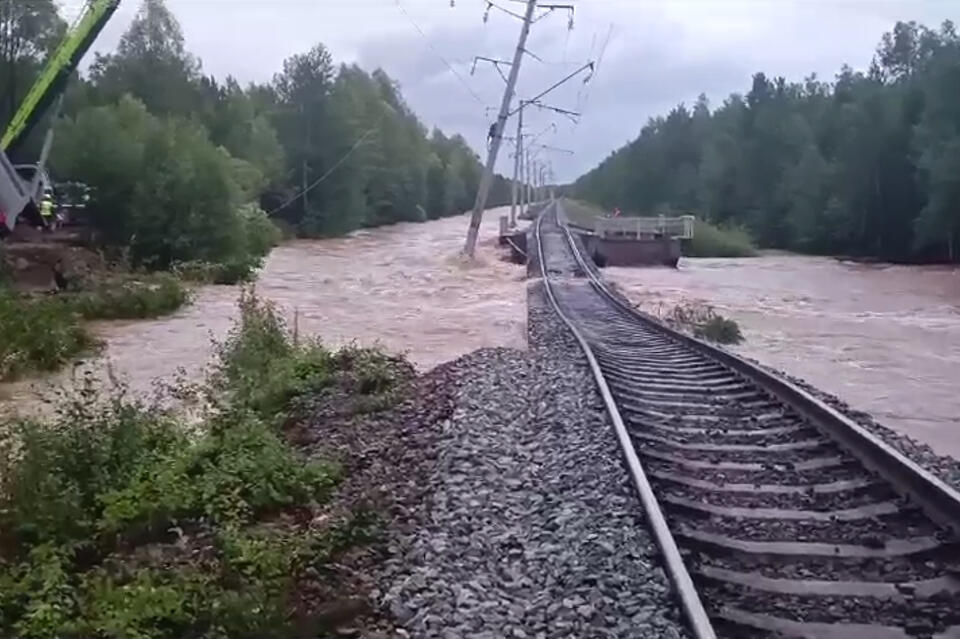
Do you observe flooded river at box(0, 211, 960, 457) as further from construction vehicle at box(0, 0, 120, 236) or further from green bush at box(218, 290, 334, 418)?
construction vehicle at box(0, 0, 120, 236)

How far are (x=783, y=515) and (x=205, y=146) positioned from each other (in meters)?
38.1

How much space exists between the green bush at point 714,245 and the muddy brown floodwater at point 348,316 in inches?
739

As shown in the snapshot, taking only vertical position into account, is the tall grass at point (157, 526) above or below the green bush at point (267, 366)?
below

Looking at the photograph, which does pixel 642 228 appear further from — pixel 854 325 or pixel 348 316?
pixel 348 316

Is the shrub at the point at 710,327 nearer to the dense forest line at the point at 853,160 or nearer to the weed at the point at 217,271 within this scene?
the weed at the point at 217,271

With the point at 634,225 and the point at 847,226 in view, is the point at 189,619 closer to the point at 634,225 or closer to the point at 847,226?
the point at 634,225

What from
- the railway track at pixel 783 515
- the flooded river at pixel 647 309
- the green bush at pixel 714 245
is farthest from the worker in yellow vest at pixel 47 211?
the green bush at pixel 714 245

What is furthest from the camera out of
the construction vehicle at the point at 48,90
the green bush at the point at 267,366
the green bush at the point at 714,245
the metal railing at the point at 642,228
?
the green bush at the point at 714,245

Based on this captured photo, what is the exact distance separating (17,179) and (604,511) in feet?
89.5

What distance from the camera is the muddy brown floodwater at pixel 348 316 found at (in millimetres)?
17609

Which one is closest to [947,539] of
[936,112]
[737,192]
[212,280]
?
[212,280]

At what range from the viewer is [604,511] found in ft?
23.8

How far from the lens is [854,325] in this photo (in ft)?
89.9

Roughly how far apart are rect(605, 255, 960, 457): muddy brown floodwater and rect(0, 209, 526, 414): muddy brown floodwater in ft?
15.7
